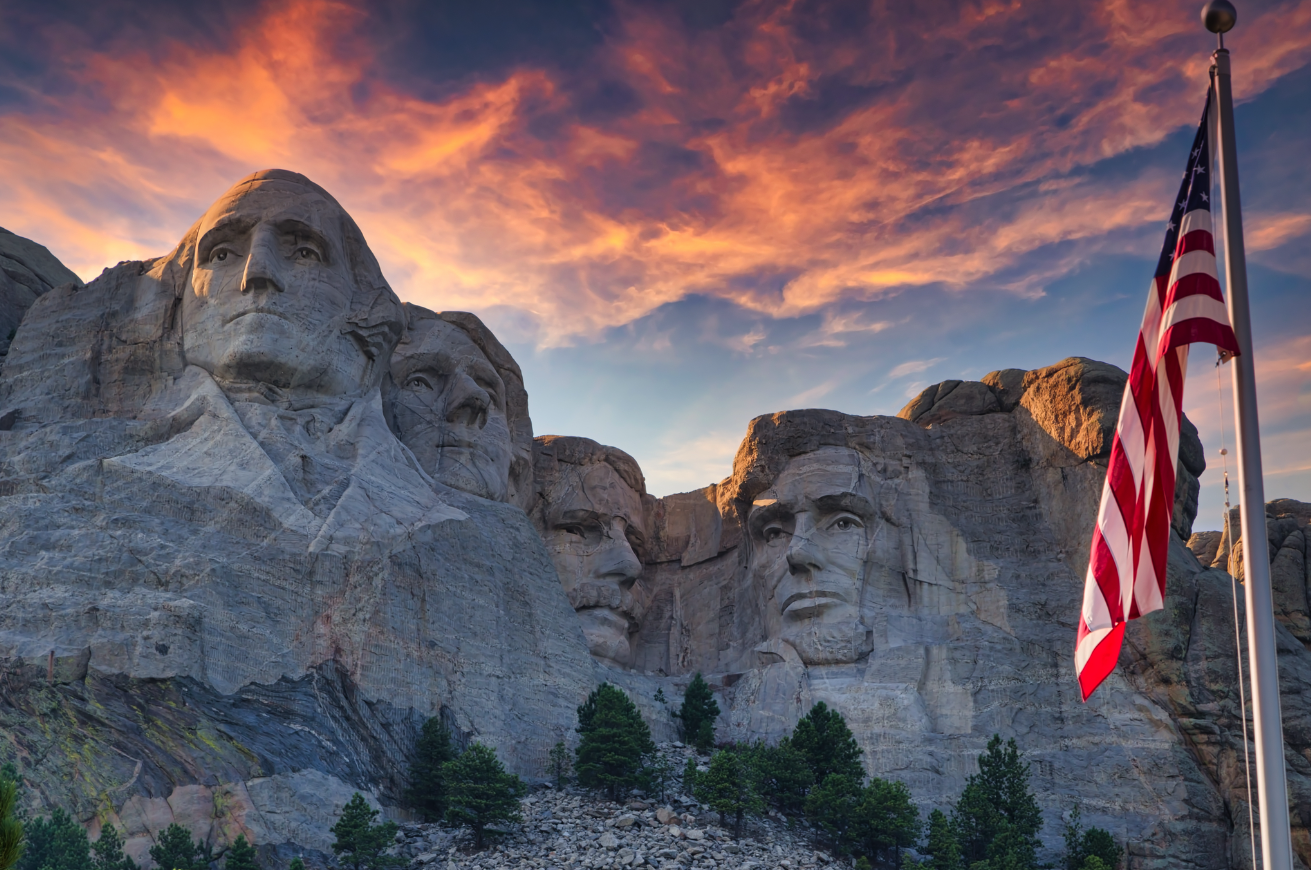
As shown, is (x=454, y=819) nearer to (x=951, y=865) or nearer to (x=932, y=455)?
(x=951, y=865)

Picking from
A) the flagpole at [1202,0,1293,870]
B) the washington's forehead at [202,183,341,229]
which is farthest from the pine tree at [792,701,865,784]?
the flagpole at [1202,0,1293,870]

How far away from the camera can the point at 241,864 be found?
1756cm

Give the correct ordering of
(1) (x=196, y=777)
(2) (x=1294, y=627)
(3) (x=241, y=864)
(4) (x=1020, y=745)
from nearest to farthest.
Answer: (3) (x=241, y=864) < (1) (x=196, y=777) < (4) (x=1020, y=745) < (2) (x=1294, y=627)

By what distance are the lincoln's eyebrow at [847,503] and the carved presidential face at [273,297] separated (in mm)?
10849

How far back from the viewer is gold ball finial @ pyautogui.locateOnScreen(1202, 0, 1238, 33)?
11.7 meters

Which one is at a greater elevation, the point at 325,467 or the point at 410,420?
the point at 410,420

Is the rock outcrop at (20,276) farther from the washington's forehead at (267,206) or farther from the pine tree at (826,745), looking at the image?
the pine tree at (826,745)

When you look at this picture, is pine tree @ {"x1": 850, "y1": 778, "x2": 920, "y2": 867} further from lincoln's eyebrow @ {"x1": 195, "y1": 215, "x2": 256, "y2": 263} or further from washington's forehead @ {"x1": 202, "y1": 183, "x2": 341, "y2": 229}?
lincoln's eyebrow @ {"x1": 195, "y1": 215, "x2": 256, "y2": 263}

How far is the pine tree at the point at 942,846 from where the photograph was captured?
74.1 feet

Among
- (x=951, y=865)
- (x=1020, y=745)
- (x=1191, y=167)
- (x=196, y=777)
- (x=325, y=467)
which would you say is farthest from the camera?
(x=1020, y=745)

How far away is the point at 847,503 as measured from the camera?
30.7 m

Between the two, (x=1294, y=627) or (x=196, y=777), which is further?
(x=1294, y=627)

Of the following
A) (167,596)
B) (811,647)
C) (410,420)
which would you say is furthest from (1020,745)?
(167,596)

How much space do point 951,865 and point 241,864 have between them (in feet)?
38.1
